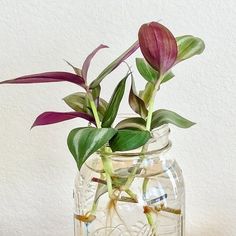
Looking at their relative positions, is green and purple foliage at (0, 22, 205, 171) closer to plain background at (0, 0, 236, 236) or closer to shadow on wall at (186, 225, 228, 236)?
plain background at (0, 0, 236, 236)

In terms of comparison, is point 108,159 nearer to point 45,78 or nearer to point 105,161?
point 105,161

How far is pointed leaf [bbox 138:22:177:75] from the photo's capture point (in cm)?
62

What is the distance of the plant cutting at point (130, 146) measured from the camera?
639mm

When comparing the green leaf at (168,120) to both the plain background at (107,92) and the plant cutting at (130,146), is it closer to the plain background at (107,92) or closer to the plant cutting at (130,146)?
the plant cutting at (130,146)

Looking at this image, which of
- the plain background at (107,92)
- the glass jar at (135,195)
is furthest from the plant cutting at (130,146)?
the plain background at (107,92)

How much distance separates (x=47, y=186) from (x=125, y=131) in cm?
35

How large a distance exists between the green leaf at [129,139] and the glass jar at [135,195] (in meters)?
0.06

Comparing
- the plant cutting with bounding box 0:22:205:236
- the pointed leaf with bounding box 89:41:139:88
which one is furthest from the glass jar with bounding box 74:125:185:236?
the pointed leaf with bounding box 89:41:139:88

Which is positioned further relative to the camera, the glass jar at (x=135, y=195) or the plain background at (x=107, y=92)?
the plain background at (x=107, y=92)

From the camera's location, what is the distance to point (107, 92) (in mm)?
894

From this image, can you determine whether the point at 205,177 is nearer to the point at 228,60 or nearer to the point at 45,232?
the point at 228,60

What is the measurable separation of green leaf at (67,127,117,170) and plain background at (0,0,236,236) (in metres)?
0.26

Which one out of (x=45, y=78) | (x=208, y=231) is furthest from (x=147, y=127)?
(x=208, y=231)

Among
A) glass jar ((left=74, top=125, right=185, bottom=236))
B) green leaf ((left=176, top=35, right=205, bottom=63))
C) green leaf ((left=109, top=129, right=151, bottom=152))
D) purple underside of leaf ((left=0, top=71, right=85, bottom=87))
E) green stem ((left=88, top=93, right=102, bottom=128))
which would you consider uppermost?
green leaf ((left=176, top=35, right=205, bottom=63))
